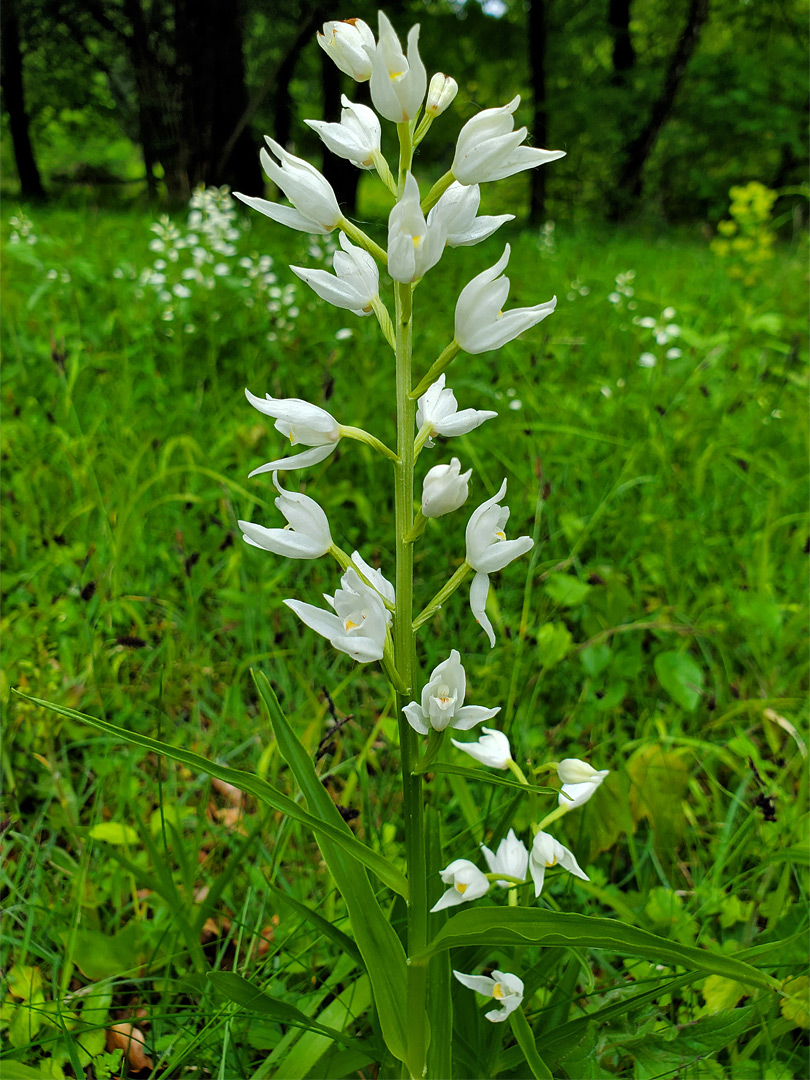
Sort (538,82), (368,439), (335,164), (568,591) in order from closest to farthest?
(368,439) → (568,591) → (335,164) → (538,82)

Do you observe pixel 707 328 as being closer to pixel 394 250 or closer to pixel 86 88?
pixel 394 250

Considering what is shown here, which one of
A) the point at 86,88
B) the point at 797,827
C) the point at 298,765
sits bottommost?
the point at 797,827

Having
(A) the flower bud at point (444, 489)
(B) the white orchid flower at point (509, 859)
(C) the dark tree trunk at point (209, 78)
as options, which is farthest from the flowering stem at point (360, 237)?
(C) the dark tree trunk at point (209, 78)

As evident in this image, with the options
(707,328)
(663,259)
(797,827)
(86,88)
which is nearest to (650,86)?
(663,259)

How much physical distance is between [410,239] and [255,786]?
25.7 inches

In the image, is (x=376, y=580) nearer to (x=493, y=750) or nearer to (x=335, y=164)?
(x=493, y=750)

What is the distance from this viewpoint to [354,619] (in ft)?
2.93

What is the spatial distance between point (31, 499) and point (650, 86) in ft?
45.6

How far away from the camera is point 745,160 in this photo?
15336 millimetres

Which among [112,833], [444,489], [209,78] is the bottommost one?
[112,833]

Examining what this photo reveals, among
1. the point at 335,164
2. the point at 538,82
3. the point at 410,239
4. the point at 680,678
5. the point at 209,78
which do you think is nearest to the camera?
the point at 410,239

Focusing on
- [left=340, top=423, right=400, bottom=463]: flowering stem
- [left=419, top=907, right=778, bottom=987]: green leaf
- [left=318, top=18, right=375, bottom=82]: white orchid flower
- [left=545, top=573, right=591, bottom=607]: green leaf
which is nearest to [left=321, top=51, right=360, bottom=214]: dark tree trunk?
[left=545, top=573, right=591, bottom=607]: green leaf

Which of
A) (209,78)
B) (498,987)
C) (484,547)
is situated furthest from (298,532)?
(209,78)

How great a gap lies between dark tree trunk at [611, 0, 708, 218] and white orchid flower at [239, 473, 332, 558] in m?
13.7
